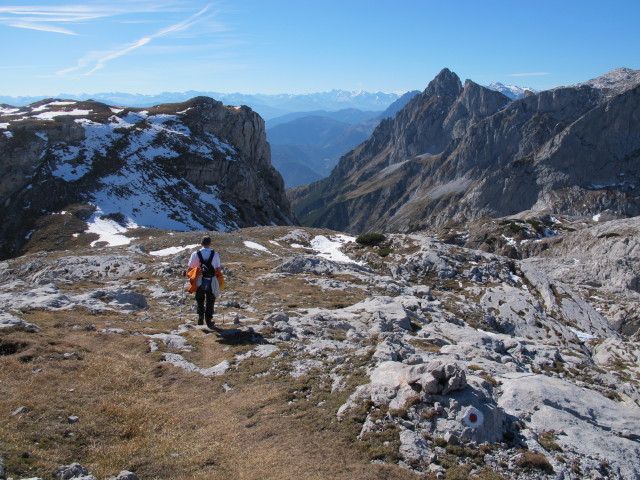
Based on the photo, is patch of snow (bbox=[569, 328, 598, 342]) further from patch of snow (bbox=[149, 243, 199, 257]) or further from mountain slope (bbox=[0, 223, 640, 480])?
patch of snow (bbox=[149, 243, 199, 257])

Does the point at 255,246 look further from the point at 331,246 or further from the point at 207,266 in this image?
the point at 207,266

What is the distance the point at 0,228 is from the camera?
80375mm

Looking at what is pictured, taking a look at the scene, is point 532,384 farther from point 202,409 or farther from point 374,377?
point 202,409

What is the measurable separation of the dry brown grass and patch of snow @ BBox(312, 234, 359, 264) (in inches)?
1596

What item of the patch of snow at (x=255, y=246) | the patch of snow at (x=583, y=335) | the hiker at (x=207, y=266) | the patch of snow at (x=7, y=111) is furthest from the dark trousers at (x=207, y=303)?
the patch of snow at (x=7, y=111)

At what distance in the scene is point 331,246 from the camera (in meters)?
62.4

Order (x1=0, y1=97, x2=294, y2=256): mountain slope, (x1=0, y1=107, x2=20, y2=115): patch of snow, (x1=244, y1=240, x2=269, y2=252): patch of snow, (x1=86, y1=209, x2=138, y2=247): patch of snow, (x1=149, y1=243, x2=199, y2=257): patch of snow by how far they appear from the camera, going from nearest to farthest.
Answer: (x1=149, y1=243, x2=199, y2=257): patch of snow → (x1=244, y1=240, x2=269, y2=252): patch of snow → (x1=86, y1=209, x2=138, y2=247): patch of snow → (x1=0, y1=97, x2=294, y2=256): mountain slope → (x1=0, y1=107, x2=20, y2=115): patch of snow

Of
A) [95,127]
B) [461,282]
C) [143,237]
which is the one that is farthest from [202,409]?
[95,127]

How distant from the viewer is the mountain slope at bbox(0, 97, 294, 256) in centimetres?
8594

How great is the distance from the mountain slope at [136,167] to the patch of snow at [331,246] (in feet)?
121

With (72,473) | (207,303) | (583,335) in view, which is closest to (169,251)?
(207,303)

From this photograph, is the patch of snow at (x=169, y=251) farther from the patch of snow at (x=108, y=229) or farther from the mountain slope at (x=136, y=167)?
the mountain slope at (x=136, y=167)

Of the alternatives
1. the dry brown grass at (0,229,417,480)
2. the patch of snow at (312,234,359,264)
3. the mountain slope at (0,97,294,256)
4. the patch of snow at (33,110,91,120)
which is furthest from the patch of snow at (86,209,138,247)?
the dry brown grass at (0,229,417,480)

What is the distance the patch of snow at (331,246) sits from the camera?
57.7 m
